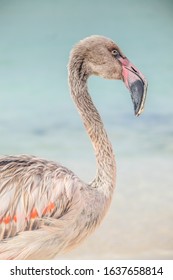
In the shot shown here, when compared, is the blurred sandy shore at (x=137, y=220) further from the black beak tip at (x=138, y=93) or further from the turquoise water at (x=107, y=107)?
the black beak tip at (x=138, y=93)

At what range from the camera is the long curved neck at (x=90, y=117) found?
246cm

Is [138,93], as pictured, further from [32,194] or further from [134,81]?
[32,194]

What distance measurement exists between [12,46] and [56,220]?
39.0 inches

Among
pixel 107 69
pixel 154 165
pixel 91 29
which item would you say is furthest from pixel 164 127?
pixel 91 29

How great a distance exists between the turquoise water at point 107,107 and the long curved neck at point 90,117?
82mm

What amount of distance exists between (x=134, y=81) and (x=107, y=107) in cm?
23

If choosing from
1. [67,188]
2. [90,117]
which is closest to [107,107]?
[90,117]

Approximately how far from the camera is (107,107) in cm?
267

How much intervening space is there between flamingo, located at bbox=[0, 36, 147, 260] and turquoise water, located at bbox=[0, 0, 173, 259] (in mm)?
→ 104

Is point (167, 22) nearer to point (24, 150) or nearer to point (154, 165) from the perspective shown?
point (154, 165)

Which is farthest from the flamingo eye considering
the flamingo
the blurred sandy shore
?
the blurred sandy shore

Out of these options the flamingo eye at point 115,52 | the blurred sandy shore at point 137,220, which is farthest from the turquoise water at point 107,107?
the flamingo eye at point 115,52

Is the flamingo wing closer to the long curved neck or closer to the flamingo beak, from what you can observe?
the long curved neck
